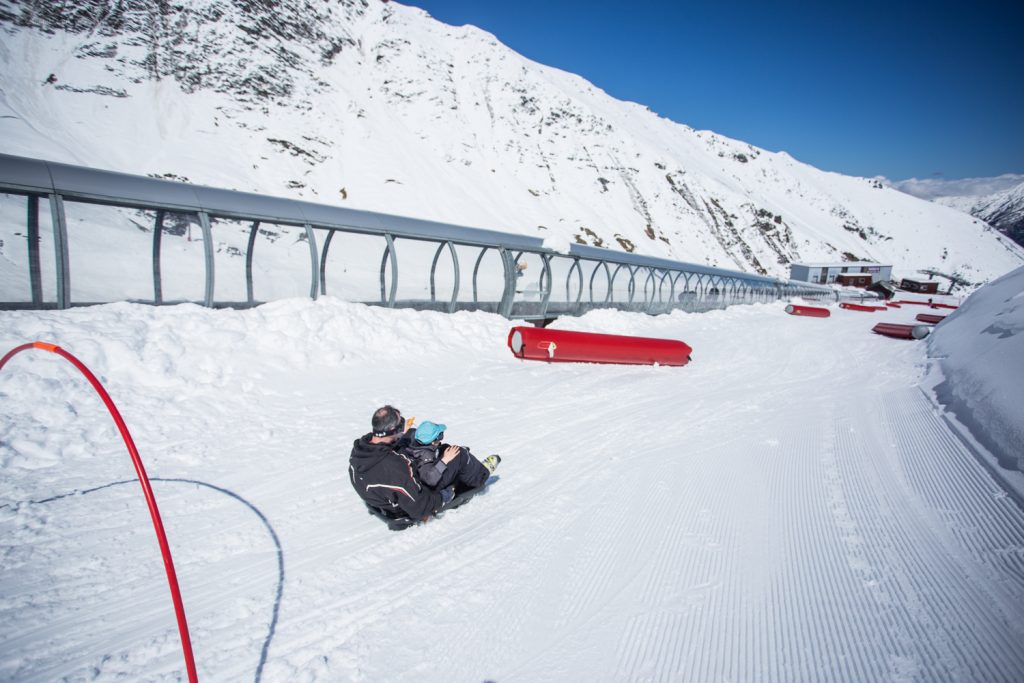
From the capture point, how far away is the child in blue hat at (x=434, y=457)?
133 inches

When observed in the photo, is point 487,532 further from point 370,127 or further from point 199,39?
point 199,39

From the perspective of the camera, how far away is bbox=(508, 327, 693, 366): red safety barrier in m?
8.14

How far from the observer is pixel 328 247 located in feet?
26.6

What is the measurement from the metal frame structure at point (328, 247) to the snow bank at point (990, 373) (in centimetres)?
740

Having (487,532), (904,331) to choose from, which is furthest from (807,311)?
(487,532)

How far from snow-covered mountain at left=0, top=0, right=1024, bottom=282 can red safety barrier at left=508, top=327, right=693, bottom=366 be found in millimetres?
4242

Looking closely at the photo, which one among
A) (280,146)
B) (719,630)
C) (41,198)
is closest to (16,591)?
(719,630)

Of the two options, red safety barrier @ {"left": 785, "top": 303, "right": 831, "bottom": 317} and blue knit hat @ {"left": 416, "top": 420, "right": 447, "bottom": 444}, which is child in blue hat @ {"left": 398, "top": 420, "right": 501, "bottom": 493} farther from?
red safety barrier @ {"left": 785, "top": 303, "right": 831, "bottom": 317}

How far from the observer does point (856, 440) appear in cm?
524

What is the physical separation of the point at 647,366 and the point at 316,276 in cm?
658

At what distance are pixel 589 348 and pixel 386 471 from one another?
19.1 feet

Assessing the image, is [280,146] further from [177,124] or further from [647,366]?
[647,366]

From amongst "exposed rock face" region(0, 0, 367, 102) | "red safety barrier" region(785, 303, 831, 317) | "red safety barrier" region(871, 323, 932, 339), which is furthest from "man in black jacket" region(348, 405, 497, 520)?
"exposed rock face" region(0, 0, 367, 102)

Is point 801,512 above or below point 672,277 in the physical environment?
below
